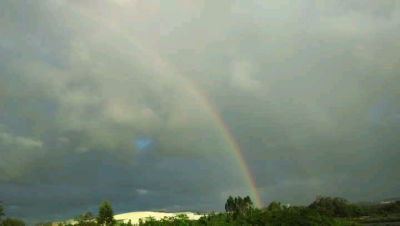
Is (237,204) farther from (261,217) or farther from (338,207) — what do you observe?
(261,217)

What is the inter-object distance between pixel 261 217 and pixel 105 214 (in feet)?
97.5

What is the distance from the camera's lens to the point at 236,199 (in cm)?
10581

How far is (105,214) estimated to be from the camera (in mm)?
69875

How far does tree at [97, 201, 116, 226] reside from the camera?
68.6 m

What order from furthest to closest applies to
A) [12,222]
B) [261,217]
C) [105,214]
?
[12,222] → [105,214] → [261,217]

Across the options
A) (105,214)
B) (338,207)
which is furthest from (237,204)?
(105,214)

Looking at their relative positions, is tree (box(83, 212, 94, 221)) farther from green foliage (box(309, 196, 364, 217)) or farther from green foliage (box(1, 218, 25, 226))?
green foliage (box(309, 196, 364, 217))

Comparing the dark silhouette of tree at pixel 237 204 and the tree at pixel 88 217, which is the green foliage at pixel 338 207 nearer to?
the dark silhouette of tree at pixel 237 204

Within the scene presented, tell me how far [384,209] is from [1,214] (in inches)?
3737

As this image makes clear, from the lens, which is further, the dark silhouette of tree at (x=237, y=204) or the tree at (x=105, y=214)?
the dark silhouette of tree at (x=237, y=204)

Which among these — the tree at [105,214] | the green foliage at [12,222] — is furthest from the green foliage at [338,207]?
the green foliage at [12,222]

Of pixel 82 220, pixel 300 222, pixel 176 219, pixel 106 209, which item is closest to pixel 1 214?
pixel 82 220

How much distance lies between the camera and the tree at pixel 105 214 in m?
68.6

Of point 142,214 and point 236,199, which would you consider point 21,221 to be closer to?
point 142,214
